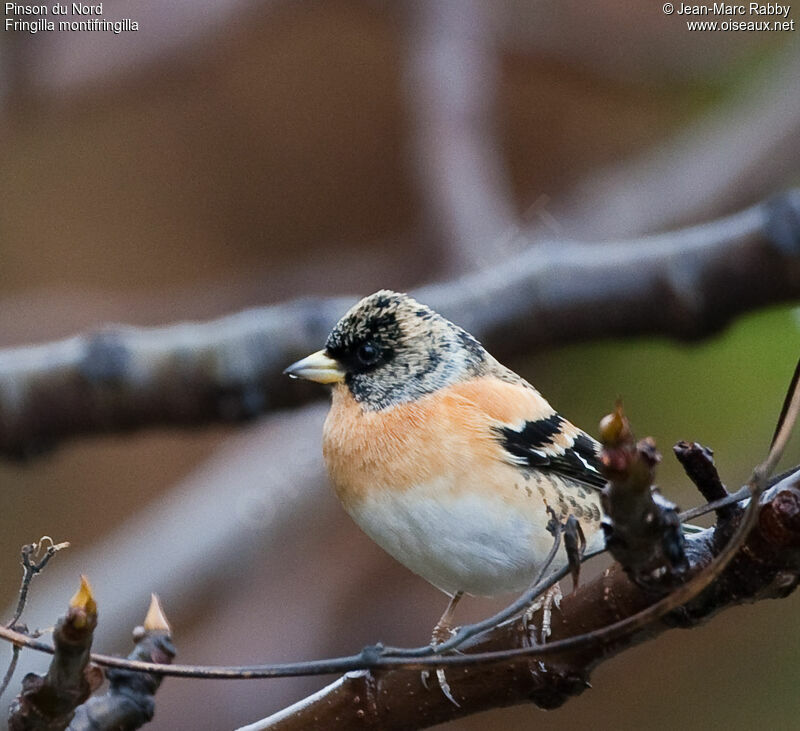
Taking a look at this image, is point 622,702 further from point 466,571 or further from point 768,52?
point 466,571

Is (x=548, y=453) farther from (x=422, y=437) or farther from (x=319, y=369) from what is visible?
(x=319, y=369)

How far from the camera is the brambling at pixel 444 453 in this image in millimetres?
1445

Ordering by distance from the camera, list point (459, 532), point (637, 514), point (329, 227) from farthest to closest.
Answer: point (329, 227) → point (459, 532) → point (637, 514)

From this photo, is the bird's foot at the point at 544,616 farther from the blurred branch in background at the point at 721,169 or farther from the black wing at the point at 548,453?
the blurred branch in background at the point at 721,169

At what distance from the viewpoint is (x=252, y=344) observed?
2.21 m

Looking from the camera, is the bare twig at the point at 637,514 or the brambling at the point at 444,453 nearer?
the bare twig at the point at 637,514

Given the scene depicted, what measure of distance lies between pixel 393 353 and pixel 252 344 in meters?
0.56

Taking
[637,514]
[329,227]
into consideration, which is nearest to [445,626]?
[637,514]

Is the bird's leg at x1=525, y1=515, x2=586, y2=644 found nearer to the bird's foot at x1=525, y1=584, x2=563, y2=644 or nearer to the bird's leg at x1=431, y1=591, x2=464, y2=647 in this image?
the bird's foot at x1=525, y1=584, x2=563, y2=644

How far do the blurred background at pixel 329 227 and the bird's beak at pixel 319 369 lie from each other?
709mm

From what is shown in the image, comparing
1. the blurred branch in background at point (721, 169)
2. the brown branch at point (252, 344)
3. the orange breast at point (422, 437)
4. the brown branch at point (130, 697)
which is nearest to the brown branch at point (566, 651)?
the brown branch at point (130, 697)

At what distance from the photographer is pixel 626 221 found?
3484 millimetres

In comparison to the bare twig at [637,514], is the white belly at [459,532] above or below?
below

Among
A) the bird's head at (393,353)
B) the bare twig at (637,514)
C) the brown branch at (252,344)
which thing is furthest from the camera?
the brown branch at (252,344)
